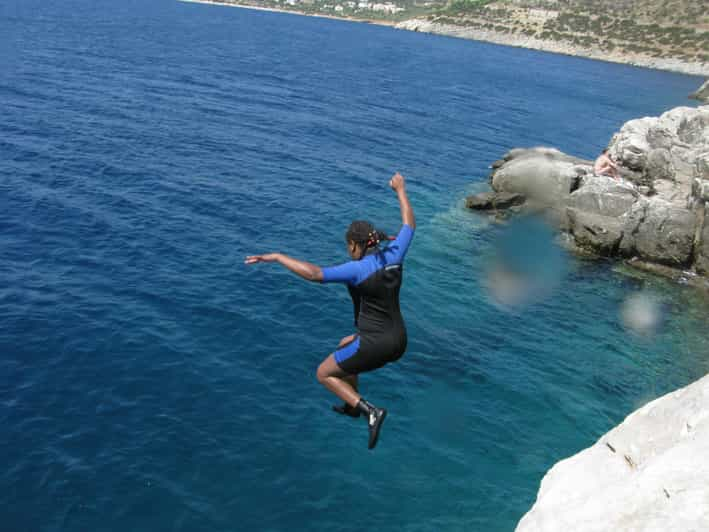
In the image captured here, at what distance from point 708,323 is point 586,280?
5.02 meters

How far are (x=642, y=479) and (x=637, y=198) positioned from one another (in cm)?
2561

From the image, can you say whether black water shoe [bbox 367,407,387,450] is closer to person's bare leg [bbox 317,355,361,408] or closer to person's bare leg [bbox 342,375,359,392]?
person's bare leg [bbox 317,355,361,408]

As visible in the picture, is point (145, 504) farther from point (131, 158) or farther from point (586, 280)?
point (131, 158)

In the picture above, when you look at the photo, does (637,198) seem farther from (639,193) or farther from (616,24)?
(616,24)

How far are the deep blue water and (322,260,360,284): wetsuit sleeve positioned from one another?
715cm

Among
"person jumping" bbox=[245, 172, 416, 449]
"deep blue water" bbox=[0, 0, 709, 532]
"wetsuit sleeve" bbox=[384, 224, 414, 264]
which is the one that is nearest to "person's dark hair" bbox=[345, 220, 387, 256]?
"person jumping" bbox=[245, 172, 416, 449]

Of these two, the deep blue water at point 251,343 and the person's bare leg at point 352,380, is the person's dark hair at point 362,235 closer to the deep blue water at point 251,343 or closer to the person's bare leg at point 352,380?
the person's bare leg at point 352,380

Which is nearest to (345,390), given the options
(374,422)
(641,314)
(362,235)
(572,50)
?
(374,422)

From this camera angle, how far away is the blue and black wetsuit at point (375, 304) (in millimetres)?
8477

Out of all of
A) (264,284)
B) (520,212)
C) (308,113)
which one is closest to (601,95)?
(308,113)

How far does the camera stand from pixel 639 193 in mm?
30641

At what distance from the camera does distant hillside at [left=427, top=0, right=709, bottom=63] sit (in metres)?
144

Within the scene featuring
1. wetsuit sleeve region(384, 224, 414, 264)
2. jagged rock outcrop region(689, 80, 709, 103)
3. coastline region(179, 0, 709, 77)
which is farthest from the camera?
coastline region(179, 0, 709, 77)

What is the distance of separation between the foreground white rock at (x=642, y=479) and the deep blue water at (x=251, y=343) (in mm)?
5204
